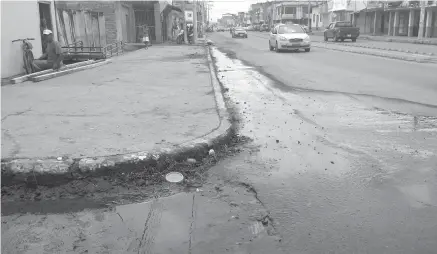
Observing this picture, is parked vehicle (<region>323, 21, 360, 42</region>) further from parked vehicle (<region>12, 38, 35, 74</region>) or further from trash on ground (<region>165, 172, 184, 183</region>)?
trash on ground (<region>165, 172, 184, 183</region>)

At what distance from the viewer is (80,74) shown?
44.3ft

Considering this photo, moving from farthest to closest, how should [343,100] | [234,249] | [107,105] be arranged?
[343,100] → [107,105] → [234,249]

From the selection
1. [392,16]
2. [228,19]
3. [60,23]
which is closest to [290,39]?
[60,23]

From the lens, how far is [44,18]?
1587 cm

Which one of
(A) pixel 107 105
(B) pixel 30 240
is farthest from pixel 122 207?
(A) pixel 107 105

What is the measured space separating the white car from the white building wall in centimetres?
1399

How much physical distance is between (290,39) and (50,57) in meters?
14.5

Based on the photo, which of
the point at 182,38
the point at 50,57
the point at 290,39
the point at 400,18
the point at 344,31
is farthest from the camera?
the point at 400,18

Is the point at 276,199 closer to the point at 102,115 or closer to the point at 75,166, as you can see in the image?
the point at 75,166

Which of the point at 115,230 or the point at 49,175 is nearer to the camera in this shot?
the point at 115,230

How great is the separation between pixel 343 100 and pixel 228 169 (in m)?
4.76

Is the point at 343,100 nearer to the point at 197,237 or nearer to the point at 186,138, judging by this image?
the point at 186,138

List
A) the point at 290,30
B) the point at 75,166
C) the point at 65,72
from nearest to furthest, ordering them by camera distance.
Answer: the point at 75,166, the point at 65,72, the point at 290,30

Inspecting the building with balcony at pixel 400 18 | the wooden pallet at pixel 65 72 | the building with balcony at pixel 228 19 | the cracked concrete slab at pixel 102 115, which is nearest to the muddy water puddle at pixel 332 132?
the cracked concrete slab at pixel 102 115
